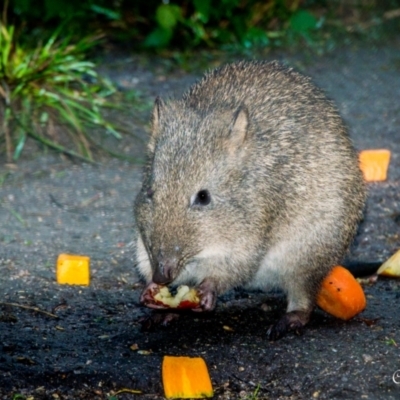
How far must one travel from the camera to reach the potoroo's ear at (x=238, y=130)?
512cm

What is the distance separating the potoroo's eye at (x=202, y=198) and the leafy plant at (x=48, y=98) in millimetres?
2927

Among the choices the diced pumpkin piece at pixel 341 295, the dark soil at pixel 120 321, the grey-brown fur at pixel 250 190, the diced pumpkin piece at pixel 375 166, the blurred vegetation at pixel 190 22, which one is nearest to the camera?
the dark soil at pixel 120 321

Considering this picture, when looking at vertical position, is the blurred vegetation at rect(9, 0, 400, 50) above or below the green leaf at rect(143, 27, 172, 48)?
above

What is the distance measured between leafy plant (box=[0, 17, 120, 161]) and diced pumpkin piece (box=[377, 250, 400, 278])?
9.37 ft

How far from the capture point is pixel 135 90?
8977 mm

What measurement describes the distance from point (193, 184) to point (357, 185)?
122cm

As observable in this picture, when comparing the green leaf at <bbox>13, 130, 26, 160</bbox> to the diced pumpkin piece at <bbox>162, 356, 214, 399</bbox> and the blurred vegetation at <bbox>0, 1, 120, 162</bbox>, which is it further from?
the diced pumpkin piece at <bbox>162, 356, 214, 399</bbox>

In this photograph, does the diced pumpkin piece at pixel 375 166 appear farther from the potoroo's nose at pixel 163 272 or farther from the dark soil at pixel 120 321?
the potoroo's nose at pixel 163 272

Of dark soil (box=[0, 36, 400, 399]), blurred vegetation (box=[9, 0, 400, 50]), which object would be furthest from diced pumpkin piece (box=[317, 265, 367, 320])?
blurred vegetation (box=[9, 0, 400, 50])

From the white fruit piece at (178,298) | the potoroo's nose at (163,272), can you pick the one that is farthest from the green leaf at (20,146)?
the potoroo's nose at (163,272)

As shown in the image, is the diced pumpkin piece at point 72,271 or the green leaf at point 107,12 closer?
the diced pumpkin piece at point 72,271

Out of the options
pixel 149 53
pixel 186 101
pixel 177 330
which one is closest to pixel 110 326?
pixel 177 330

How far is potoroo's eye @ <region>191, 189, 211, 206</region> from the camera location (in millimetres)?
4871

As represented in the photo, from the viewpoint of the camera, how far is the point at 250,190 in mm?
5191
